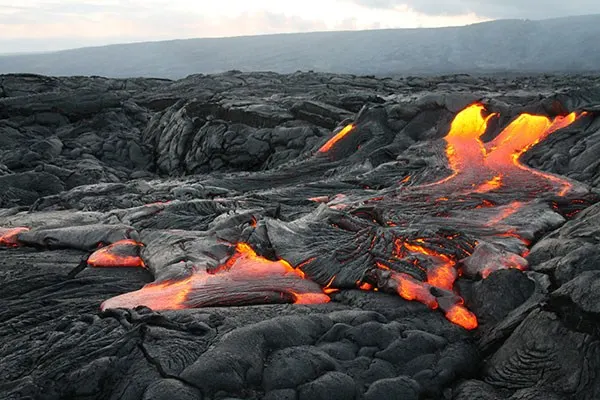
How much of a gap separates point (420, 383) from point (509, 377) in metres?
0.83

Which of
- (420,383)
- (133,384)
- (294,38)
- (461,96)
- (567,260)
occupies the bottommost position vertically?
(420,383)

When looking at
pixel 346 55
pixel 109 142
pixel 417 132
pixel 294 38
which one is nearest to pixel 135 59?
pixel 294 38

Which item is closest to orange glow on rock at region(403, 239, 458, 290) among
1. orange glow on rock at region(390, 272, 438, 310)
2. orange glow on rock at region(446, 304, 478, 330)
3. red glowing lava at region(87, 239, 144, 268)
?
orange glow on rock at region(390, 272, 438, 310)

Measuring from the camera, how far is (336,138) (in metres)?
15.2

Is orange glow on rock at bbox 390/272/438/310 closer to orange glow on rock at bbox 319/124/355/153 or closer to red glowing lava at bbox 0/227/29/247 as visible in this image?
red glowing lava at bbox 0/227/29/247

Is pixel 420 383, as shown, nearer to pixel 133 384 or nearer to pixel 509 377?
pixel 509 377

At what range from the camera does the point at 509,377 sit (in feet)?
15.8

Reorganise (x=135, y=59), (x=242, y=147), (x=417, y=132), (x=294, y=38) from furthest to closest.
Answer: (x=294, y=38) → (x=135, y=59) → (x=242, y=147) → (x=417, y=132)

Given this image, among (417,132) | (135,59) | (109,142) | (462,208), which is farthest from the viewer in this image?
(135,59)

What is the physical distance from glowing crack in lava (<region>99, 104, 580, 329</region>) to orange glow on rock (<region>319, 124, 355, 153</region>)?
4210 millimetres

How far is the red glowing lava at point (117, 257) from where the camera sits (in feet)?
25.0

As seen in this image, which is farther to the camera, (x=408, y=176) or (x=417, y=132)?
(x=417, y=132)

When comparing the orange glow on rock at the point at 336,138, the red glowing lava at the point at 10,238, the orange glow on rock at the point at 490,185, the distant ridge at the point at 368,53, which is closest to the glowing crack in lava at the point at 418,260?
the orange glow on rock at the point at 490,185

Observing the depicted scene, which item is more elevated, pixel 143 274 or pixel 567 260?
pixel 567 260
